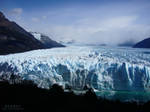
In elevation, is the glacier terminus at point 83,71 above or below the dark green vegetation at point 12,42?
below

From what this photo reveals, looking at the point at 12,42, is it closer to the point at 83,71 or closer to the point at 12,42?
the point at 12,42

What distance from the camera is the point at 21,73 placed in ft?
68.6

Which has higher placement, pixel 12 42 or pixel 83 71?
pixel 12 42

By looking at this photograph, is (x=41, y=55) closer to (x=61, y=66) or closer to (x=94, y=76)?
(x=61, y=66)

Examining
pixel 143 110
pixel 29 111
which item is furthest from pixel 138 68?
pixel 29 111

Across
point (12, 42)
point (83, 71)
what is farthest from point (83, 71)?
point (12, 42)

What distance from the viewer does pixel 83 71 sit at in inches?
862

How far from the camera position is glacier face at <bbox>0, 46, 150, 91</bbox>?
68.6ft

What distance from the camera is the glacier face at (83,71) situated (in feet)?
68.6

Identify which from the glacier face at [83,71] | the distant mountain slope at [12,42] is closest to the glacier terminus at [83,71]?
the glacier face at [83,71]

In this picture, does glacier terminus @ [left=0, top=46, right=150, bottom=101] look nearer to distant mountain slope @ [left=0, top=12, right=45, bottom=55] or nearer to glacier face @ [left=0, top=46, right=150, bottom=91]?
glacier face @ [left=0, top=46, right=150, bottom=91]

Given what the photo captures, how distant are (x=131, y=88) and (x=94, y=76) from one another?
12.8 ft

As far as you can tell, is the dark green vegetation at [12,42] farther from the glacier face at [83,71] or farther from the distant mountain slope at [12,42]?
the glacier face at [83,71]

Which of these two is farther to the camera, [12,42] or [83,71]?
[12,42]
